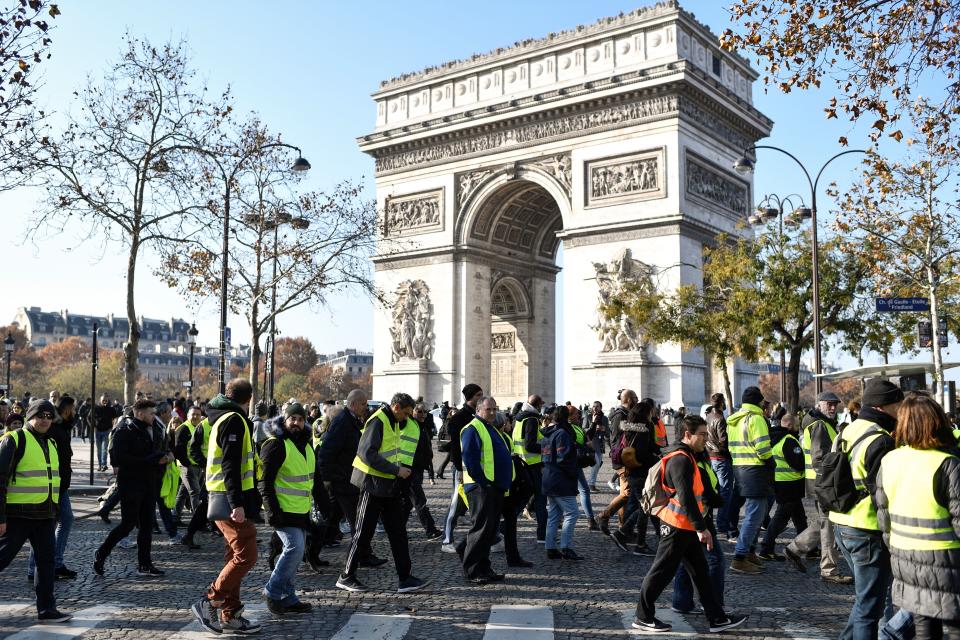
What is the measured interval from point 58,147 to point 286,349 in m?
92.6

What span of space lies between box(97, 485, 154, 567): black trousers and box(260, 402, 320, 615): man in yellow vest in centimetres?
217

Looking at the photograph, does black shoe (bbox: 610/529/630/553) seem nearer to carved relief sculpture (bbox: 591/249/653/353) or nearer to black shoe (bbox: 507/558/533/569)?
black shoe (bbox: 507/558/533/569)

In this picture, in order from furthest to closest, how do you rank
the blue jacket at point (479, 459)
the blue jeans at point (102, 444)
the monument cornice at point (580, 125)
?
the monument cornice at point (580, 125) < the blue jeans at point (102, 444) < the blue jacket at point (479, 459)

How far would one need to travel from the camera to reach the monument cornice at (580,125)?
95.5 feet

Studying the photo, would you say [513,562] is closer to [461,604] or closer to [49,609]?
[461,604]

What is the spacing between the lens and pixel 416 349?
3359 centimetres

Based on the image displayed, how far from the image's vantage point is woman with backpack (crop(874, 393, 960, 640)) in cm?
438

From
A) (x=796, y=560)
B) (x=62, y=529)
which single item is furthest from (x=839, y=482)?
(x=62, y=529)

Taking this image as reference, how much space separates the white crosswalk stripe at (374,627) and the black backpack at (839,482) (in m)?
3.02

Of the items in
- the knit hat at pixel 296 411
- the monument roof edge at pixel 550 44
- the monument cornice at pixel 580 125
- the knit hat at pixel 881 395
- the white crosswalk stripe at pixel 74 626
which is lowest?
Result: the white crosswalk stripe at pixel 74 626

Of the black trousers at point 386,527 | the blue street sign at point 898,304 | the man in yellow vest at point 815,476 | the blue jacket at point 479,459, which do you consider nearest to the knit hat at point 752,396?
the man in yellow vest at point 815,476

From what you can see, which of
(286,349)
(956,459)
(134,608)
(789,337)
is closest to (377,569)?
(134,608)

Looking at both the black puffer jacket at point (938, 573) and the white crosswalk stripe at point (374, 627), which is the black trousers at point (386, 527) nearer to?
the white crosswalk stripe at point (374, 627)

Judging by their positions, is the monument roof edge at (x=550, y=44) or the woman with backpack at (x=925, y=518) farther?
the monument roof edge at (x=550, y=44)
